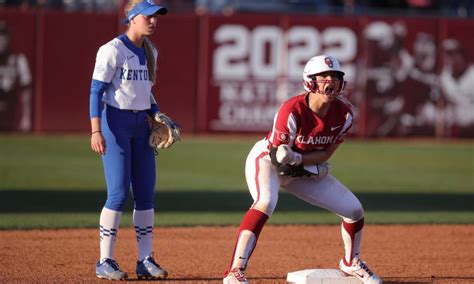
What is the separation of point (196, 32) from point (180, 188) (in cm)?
898

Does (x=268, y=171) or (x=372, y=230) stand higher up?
(x=268, y=171)

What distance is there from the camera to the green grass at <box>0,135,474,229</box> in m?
12.3

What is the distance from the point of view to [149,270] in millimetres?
7715

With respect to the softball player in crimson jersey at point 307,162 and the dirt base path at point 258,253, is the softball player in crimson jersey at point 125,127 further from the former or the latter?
the softball player in crimson jersey at point 307,162

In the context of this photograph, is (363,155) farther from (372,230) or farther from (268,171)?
(268,171)

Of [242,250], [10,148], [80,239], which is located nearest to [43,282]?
[242,250]

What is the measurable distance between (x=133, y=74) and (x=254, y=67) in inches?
611

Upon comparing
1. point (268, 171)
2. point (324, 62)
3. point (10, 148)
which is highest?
point (324, 62)

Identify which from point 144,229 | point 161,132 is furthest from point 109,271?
point 161,132

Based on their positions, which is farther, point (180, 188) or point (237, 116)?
point (237, 116)

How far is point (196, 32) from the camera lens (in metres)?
23.1

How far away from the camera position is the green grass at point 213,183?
484 inches

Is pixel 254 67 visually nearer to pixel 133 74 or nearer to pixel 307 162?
pixel 133 74

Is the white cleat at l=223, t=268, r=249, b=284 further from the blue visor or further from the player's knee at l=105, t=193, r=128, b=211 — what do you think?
the blue visor
